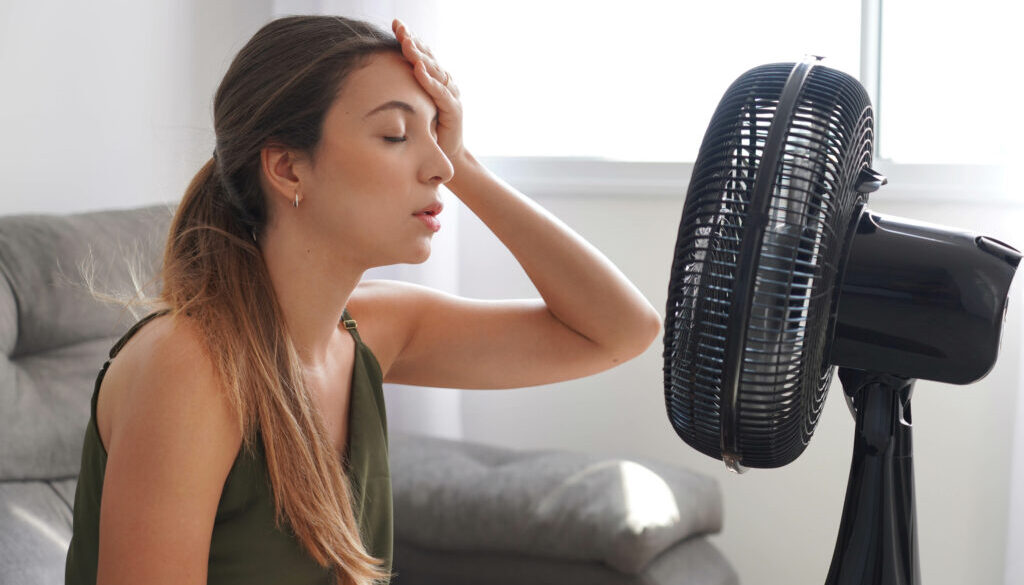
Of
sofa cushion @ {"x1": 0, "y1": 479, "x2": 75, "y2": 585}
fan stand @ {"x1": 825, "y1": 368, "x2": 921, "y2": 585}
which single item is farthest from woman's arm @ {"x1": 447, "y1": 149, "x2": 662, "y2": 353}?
sofa cushion @ {"x1": 0, "y1": 479, "x2": 75, "y2": 585}

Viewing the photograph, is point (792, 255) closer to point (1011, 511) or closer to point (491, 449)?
point (491, 449)

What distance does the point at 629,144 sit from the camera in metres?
2.51

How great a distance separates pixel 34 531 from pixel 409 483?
634 millimetres

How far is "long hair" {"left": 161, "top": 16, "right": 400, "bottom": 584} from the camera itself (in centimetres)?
103

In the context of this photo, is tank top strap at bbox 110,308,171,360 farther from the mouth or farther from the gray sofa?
the gray sofa

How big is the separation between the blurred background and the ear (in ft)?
3.70

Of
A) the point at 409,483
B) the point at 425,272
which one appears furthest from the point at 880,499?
the point at 425,272

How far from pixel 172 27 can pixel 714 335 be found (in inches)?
82.1

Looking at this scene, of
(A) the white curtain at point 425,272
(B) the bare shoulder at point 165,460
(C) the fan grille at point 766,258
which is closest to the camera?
(C) the fan grille at point 766,258

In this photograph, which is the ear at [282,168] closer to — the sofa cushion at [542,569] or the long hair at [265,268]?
the long hair at [265,268]

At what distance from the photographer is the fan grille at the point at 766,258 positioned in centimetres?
61

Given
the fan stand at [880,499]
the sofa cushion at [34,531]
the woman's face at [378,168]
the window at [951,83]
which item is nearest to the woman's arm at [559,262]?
the woman's face at [378,168]

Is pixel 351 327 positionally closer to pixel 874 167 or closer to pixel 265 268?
pixel 265 268

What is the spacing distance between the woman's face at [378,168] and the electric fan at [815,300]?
0.42 m
